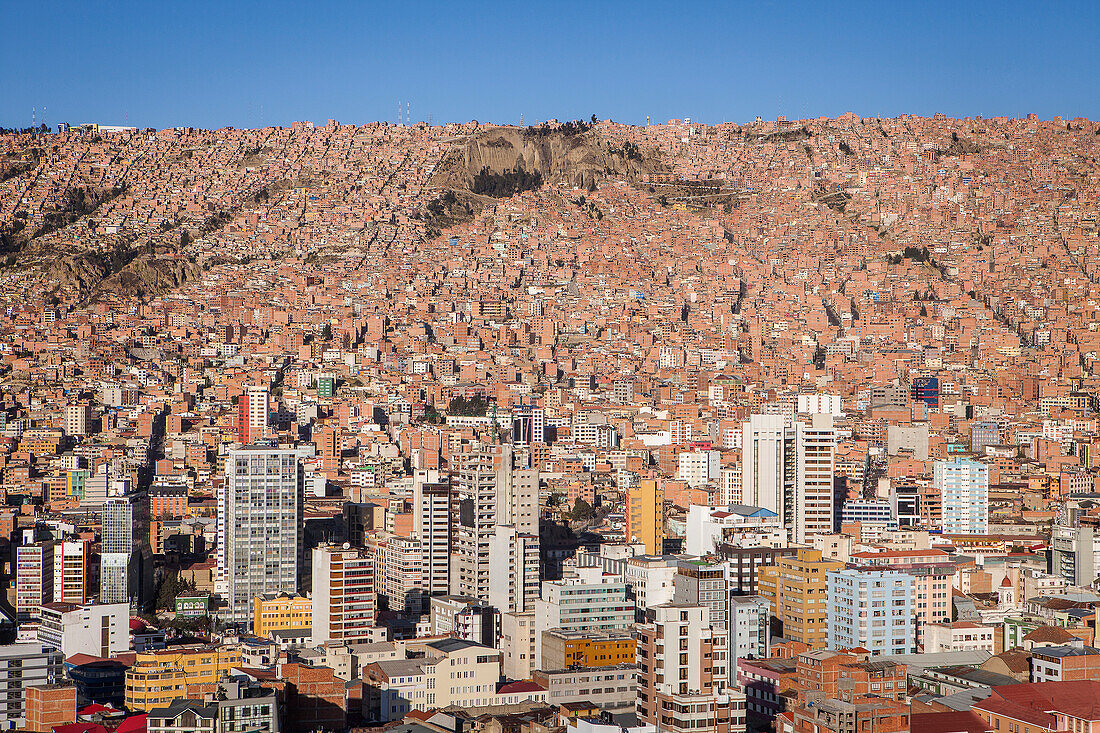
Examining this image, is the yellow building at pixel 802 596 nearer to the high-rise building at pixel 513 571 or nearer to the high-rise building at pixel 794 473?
the high-rise building at pixel 513 571

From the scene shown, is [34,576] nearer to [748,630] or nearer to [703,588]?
[703,588]

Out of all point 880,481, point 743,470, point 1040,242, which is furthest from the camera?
point 1040,242

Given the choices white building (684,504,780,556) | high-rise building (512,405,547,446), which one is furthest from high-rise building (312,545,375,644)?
high-rise building (512,405,547,446)

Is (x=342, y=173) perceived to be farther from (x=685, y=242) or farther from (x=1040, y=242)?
(x=1040, y=242)

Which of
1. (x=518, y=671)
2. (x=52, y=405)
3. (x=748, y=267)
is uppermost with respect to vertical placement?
(x=748, y=267)

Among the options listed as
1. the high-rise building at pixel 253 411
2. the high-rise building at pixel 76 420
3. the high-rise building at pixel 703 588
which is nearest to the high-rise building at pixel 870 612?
the high-rise building at pixel 703 588

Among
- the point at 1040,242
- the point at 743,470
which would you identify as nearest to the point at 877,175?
the point at 1040,242

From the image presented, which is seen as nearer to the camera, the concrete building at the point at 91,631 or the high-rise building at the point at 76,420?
the concrete building at the point at 91,631

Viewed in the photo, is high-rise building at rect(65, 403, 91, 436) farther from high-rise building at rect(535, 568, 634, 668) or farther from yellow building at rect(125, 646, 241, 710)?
yellow building at rect(125, 646, 241, 710)
